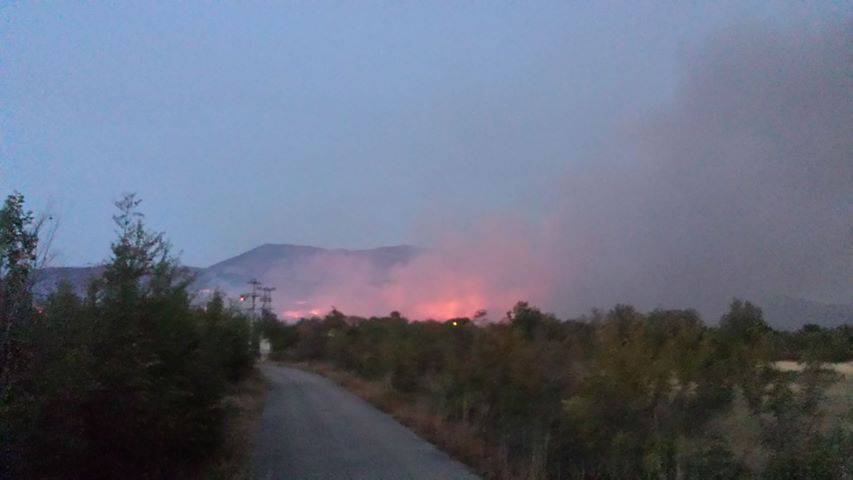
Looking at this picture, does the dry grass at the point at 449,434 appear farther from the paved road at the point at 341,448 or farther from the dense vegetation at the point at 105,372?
the dense vegetation at the point at 105,372

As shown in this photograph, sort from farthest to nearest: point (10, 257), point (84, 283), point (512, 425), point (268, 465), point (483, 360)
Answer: point (483, 360)
point (512, 425)
point (268, 465)
point (84, 283)
point (10, 257)

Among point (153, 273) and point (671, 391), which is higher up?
point (153, 273)

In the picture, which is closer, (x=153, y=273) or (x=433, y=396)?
(x=153, y=273)

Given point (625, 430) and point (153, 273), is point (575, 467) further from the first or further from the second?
point (153, 273)

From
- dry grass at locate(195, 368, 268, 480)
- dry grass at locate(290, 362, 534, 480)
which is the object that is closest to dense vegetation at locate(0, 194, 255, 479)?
dry grass at locate(195, 368, 268, 480)

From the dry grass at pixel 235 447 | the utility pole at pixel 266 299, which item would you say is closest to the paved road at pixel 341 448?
the dry grass at pixel 235 447

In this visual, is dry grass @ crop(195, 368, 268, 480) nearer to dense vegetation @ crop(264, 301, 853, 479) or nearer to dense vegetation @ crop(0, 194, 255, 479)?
dense vegetation @ crop(0, 194, 255, 479)

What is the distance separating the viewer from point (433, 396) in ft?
95.2

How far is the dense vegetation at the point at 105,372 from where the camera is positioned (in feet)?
30.9

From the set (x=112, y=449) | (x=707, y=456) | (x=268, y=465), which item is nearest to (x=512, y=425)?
(x=268, y=465)

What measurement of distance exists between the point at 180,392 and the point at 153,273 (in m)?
3.36

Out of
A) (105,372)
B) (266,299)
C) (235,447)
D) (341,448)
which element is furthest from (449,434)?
(266,299)

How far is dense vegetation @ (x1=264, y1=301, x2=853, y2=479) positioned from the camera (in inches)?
455

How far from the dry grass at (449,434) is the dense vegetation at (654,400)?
13 cm
